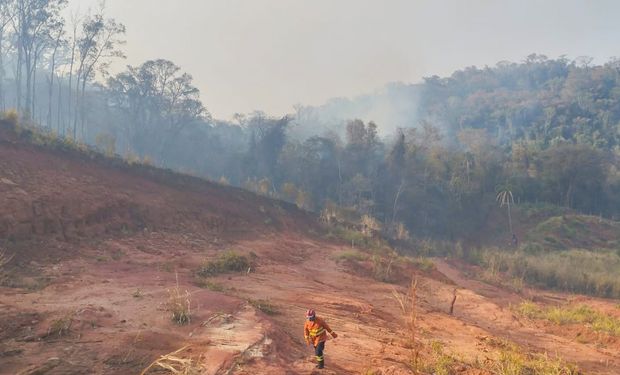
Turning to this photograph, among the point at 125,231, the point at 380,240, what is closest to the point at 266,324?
the point at 125,231

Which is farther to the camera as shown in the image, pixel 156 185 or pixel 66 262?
pixel 156 185

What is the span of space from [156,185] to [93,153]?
2.83m

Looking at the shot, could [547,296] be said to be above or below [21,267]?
below

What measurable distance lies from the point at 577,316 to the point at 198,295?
9.52 m

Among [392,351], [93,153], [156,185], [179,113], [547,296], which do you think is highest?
[179,113]

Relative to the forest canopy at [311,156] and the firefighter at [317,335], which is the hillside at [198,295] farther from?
the forest canopy at [311,156]

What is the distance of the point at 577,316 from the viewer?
1134 centimetres

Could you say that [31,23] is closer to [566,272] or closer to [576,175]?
[566,272]

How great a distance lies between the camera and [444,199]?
39281mm

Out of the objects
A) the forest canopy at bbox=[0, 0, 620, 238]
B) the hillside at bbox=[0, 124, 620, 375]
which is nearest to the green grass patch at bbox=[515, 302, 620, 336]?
the hillside at bbox=[0, 124, 620, 375]

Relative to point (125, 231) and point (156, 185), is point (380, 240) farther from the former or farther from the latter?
point (125, 231)

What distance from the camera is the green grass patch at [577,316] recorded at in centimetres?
1020

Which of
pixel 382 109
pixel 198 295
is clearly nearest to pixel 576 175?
pixel 198 295

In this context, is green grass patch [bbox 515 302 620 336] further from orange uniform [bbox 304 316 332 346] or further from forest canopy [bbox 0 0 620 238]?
forest canopy [bbox 0 0 620 238]
